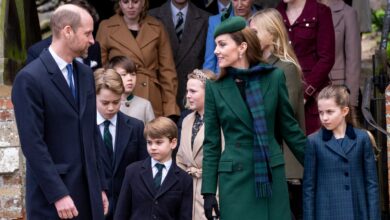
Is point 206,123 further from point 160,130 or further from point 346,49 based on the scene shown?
point 346,49

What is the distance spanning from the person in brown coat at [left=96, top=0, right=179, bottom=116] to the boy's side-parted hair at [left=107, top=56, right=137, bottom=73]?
2.33 feet

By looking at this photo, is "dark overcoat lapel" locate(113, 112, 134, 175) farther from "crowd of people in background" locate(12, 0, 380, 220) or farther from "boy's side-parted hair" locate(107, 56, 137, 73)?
"boy's side-parted hair" locate(107, 56, 137, 73)

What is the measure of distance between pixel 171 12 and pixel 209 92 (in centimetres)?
398

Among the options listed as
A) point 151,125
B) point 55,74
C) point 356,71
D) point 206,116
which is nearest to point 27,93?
point 55,74

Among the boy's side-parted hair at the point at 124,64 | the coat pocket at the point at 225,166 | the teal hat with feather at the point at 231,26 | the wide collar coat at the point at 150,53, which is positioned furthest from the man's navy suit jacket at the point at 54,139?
the wide collar coat at the point at 150,53

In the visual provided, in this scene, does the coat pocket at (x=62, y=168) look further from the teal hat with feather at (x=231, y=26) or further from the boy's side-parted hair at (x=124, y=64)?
the boy's side-parted hair at (x=124, y=64)

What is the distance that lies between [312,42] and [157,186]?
2.32 m

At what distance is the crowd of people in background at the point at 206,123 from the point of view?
709 cm

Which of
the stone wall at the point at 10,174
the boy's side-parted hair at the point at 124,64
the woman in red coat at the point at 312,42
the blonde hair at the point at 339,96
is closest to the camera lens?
the blonde hair at the point at 339,96

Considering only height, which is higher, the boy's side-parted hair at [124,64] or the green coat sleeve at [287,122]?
the boy's side-parted hair at [124,64]

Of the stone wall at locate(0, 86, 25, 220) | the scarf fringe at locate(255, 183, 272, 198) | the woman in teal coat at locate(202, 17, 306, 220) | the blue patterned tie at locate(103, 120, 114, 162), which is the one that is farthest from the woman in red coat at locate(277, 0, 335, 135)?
the stone wall at locate(0, 86, 25, 220)

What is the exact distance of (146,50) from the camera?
11.0 metres

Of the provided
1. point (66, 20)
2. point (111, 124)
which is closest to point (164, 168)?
point (111, 124)

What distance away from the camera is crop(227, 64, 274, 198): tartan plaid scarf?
7516mm
